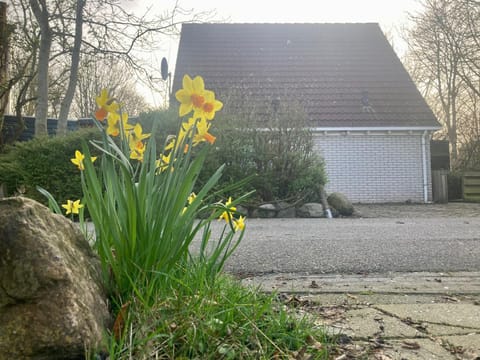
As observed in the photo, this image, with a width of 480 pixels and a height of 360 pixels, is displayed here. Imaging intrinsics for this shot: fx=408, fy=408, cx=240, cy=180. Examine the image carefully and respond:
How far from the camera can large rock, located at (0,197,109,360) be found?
1.05m

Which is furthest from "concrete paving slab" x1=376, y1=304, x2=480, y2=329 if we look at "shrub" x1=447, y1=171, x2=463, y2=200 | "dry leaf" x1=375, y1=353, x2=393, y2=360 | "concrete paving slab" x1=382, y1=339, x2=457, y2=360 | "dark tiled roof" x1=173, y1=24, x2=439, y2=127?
"shrub" x1=447, y1=171, x2=463, y2=200

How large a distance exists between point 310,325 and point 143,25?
472 inches

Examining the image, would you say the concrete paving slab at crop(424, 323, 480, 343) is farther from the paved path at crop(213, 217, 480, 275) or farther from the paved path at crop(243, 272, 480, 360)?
the paved path at crop(213, 217, 480, 275)

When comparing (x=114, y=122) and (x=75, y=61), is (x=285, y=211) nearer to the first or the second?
(x=114, y=122)

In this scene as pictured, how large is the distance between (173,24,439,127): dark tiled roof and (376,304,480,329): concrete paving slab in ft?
37.8

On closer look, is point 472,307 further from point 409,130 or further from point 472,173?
point 472,173

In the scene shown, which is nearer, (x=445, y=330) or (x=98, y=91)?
(x=445, y=330)

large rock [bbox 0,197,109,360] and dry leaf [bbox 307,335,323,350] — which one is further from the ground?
large rock [bbox 0,197,109,360]

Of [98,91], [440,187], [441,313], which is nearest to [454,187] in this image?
[440,187]

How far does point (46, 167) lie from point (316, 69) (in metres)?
11.2

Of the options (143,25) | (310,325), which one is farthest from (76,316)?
(143,25)

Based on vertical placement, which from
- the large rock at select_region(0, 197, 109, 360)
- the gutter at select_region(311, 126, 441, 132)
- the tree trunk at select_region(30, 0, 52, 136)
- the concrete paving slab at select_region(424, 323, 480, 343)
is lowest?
the concrete paving slab at select_region(424, 323, 480, 343)

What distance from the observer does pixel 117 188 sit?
1552 mm

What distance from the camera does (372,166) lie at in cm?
1386
